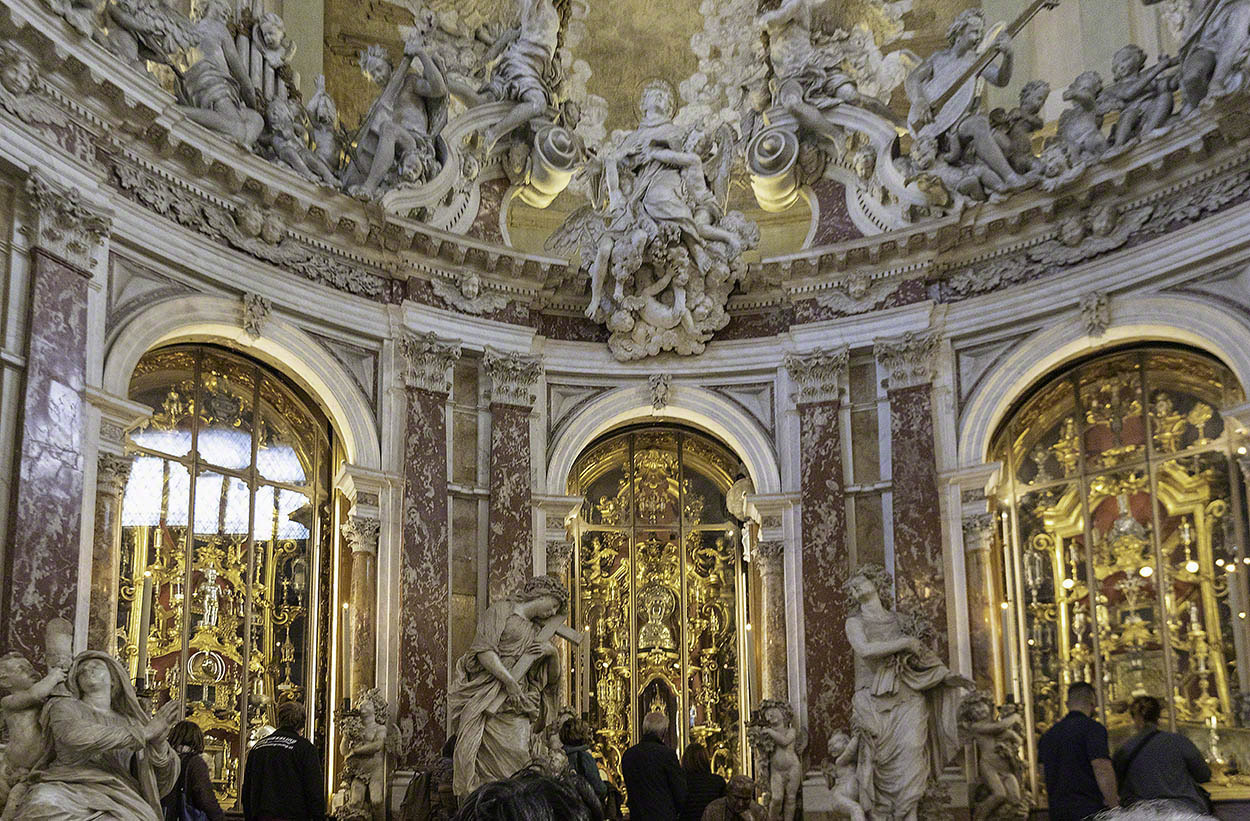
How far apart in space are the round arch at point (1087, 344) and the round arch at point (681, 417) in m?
2.00

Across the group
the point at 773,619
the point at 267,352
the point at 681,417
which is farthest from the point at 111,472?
the point at 773,619

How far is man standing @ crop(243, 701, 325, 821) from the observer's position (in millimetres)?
9242

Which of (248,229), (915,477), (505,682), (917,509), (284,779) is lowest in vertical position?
(284,779)

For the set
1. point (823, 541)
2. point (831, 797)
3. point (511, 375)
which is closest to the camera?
point (831, 797)

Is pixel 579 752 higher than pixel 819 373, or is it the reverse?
pixel 819 373

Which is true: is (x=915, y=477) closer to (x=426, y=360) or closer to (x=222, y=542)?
(x=426, y=360)

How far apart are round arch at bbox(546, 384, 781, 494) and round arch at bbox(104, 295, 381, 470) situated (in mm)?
2020

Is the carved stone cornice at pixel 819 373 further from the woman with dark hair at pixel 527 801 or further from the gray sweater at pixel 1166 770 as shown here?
the woman with dark hair at pixel 527 801

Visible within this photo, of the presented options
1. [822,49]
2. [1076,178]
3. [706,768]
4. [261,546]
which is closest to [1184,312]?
[1076,178]

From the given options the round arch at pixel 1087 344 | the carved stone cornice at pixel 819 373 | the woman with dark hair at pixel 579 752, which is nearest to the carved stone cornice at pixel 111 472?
the woman with dark hair at pixel 579 752

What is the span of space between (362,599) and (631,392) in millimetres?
3598

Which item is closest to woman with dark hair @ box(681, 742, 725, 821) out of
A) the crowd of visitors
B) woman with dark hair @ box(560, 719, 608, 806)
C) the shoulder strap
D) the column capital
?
woman with dark hair @ box(560, 719, 608, 806)

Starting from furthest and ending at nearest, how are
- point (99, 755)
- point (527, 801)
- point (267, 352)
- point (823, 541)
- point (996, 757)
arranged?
1. point (823, 541)
2. point (267, 352)
3. point (996, 757)
4. point (99, 755)
5. point (527, 801)

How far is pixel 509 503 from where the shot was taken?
1412 cm
